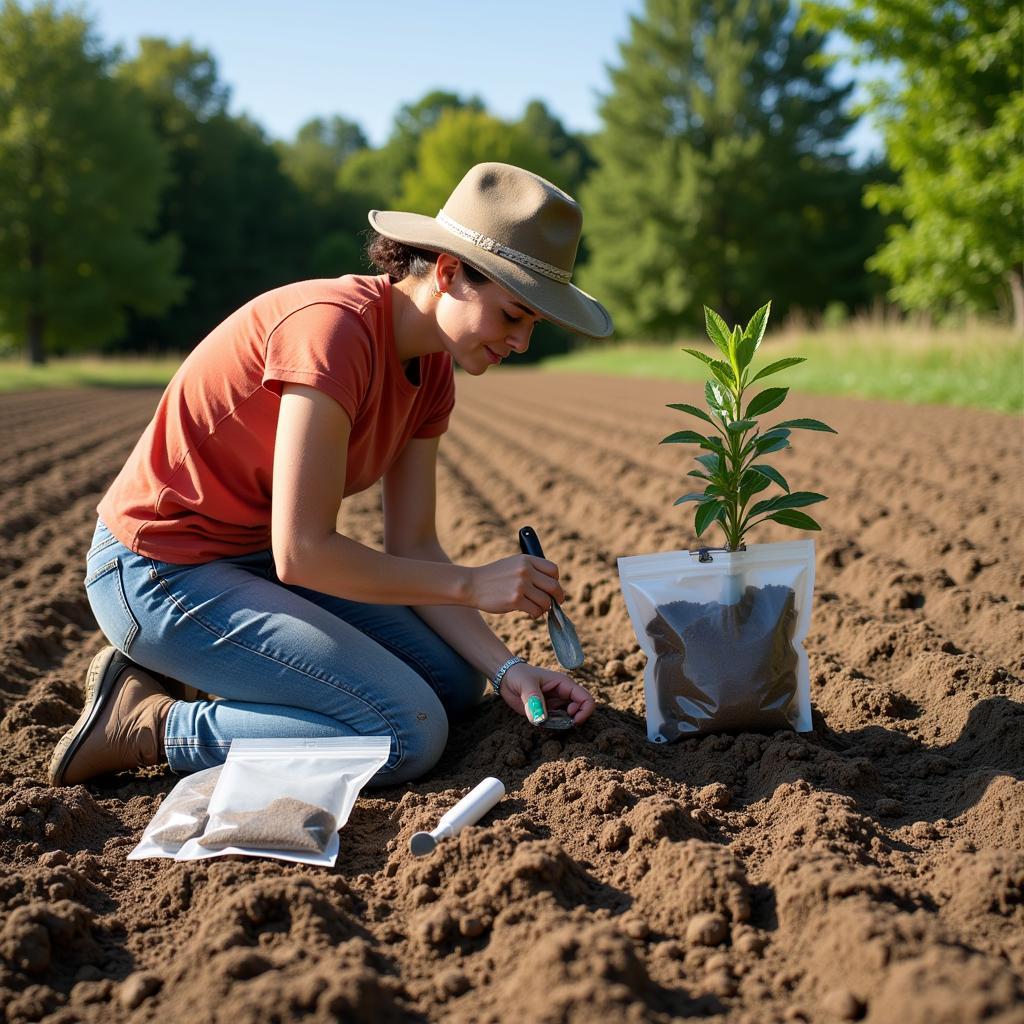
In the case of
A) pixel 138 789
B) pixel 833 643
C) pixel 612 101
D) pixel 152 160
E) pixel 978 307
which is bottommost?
pixel 138 789

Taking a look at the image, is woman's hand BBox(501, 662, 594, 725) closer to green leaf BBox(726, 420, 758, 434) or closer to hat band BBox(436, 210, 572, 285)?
green leaf BBox(726, 420, 758, 434)

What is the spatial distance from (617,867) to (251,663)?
1118mm

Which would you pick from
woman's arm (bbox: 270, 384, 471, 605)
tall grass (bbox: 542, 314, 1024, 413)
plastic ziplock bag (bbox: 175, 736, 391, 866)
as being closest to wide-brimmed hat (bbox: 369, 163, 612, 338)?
woman's arm (bbox: 270, 384, 471, 605)

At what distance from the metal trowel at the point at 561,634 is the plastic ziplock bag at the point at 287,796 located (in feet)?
1.64

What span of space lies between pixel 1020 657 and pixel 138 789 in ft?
8.57

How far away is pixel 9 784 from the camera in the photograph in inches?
107

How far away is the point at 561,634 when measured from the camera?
2.71m

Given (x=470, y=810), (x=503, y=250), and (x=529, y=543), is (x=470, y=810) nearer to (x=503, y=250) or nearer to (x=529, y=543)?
(x=529, y=543)

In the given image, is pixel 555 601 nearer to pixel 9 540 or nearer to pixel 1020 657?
pixel 1020 657

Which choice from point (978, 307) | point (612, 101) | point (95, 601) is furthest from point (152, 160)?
point (95, 601)

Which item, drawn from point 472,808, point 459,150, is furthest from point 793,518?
point 459,150

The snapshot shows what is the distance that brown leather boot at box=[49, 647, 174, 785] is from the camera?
2.68 metres

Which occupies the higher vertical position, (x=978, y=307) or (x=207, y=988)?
(x=978, y=307)

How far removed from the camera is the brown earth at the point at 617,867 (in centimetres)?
164
